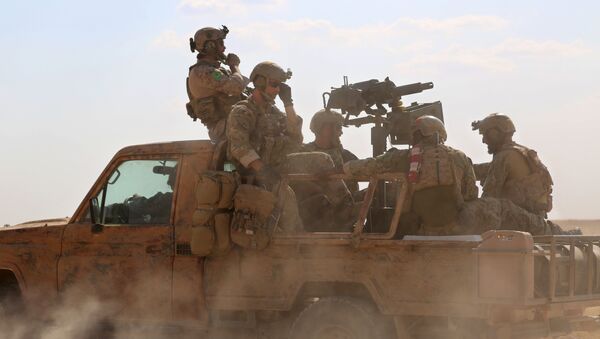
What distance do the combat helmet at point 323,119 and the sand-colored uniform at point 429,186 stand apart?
2364 mm

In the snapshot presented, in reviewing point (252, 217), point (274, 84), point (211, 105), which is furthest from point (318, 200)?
point (211, 105)

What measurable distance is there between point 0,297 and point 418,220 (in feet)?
11.7

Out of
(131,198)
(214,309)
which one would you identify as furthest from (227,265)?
(131,198)

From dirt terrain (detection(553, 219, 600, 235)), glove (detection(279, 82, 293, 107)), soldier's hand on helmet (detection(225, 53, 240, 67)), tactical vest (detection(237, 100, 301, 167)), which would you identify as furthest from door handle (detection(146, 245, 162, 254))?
dirt terrain (detection(553, 219, 600, 235))

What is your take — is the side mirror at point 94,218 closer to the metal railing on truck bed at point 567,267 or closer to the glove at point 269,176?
the glove at point 269,176

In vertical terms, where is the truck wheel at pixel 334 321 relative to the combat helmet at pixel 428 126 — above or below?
below

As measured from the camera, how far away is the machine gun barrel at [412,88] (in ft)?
29.7

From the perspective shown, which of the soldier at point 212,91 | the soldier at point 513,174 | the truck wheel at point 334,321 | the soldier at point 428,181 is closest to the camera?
the truck wheel at point 334,321

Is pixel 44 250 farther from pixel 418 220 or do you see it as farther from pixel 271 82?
pixel 418 220

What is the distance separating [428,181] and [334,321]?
4.17 ft

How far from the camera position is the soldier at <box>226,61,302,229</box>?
6.05m

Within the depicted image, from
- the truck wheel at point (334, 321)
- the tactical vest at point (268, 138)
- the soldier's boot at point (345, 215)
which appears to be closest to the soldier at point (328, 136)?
the tactical vest at point (268, 138)

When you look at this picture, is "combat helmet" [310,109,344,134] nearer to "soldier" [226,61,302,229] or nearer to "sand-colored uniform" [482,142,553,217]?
"soldier" [226,61,302,229]

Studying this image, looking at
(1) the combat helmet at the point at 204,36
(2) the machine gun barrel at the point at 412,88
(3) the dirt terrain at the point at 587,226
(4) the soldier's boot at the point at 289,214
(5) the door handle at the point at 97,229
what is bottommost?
(5) the door handle at the point at 97,229
